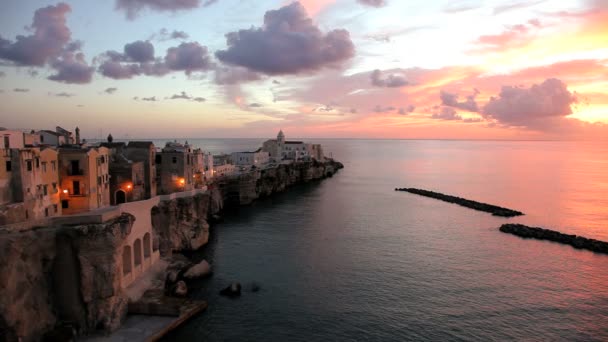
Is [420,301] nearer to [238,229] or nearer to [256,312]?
[256,312]

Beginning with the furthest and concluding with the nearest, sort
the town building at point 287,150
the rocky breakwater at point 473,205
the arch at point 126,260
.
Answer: the town building at point 287,150
the rocky breakwater at point 473,205
the arch at point 126,260

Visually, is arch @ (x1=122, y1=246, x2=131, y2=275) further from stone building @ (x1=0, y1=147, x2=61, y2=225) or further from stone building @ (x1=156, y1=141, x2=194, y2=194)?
stone building @ (x1=156, y1=141, x2=194, y2=194)

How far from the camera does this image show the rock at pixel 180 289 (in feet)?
109

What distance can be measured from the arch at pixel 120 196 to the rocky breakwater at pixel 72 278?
16.1 m

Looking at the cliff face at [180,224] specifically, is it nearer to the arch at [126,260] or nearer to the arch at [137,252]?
the arch at [137,252]

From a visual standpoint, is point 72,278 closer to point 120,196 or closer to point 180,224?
point 120,196

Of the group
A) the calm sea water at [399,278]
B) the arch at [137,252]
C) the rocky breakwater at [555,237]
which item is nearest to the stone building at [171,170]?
the calm sea water at [399,278]

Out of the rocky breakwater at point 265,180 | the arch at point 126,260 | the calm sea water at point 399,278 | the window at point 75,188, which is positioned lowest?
the calm sea water at point 399,278

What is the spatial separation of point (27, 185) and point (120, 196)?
13407mm

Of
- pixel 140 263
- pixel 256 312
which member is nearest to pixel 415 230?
pixel 256 312

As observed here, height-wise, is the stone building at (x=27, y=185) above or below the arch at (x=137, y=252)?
above

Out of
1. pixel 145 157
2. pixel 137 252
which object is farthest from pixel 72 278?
pixel 145 157

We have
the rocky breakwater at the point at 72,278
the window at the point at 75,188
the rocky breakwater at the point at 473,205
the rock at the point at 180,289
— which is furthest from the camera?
the rocky breakwater at the point at 473,205

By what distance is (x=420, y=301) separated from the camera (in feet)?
107
